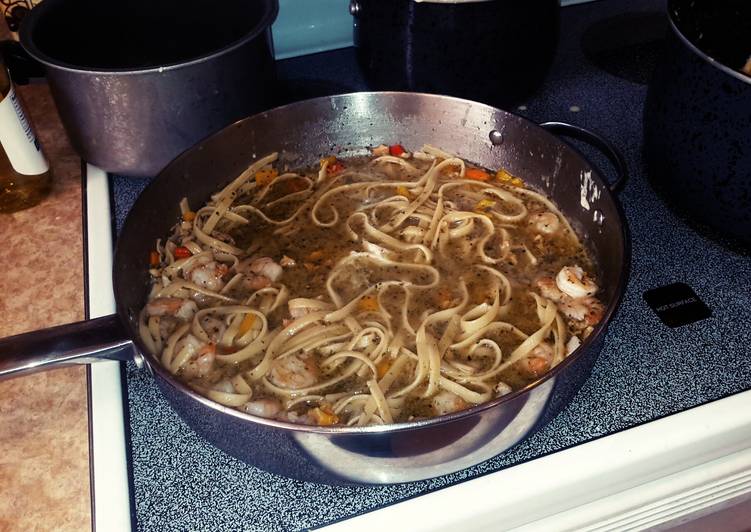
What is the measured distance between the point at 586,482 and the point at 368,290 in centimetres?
58

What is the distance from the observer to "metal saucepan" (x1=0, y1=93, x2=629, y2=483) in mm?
997

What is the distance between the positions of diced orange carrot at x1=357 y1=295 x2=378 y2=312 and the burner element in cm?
56

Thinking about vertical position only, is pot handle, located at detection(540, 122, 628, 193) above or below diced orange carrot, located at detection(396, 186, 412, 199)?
above

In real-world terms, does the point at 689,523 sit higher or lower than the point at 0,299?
lower

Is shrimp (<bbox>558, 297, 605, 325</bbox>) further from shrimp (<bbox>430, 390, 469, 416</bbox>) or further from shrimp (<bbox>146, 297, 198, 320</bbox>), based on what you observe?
shrimp (<bbox>146, 297, 198, 320</bbox>)

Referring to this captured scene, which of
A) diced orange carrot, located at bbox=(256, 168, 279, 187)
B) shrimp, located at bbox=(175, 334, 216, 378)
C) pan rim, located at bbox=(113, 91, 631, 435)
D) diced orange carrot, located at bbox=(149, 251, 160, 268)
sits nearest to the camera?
pan rim, located at bbox=(113, 91, 631, 435)

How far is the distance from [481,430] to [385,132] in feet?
3.16

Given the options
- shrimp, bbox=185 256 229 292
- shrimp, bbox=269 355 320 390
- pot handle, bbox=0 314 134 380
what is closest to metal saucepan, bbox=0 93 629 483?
pot handle, bbox=0 314 134 380

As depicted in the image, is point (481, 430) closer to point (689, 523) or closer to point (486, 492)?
point (486, 492)

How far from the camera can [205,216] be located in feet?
5.40

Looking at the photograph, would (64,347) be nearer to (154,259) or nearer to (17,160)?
(154,259)

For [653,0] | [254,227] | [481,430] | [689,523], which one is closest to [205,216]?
[254,227]

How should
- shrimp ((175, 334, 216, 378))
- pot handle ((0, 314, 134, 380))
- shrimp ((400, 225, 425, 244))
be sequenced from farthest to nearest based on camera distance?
shrimp ((400, 225, 425, 244))
shrimp ((175, 334, 216, 378))
pot handle ((0, 314, 134, 380))

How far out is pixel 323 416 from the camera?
1217 mm
